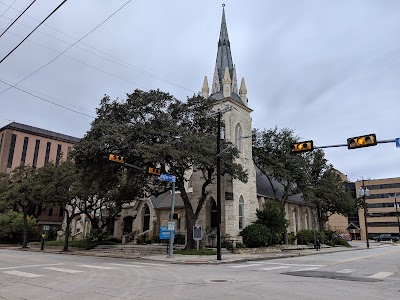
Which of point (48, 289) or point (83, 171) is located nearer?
point (48, 289)

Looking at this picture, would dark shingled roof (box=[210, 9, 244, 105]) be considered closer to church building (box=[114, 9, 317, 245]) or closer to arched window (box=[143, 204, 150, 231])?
church building (box=[114, 9, 317, 245])

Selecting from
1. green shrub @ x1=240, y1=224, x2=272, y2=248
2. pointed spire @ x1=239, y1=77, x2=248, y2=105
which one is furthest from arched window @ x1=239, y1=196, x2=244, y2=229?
pointed spire @ x1=239, y1=77, x2=248, y2=105

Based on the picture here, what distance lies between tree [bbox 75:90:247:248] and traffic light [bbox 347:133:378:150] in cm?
1029

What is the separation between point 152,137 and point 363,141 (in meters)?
13.5

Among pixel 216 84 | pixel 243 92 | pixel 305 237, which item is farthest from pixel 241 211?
pixel 216 84

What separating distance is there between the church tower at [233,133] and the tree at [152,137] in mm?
4029

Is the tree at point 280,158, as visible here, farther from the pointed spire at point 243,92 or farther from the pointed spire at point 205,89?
the pointed spire at point 205,89

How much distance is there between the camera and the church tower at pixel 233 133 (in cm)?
3038

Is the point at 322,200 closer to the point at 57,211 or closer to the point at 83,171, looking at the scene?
the point at 83,171

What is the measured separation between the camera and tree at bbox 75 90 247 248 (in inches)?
821

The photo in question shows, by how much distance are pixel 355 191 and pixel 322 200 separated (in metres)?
76.3

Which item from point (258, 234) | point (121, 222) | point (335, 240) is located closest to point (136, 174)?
point (258, 234)

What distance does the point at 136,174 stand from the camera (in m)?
23.9

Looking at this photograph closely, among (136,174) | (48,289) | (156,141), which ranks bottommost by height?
(48,289)
